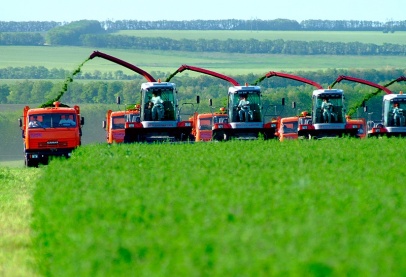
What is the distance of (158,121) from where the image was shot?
40219 mm

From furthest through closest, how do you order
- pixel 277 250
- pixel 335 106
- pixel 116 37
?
pixel 116 37
pixel 335 106
pixel 277 250

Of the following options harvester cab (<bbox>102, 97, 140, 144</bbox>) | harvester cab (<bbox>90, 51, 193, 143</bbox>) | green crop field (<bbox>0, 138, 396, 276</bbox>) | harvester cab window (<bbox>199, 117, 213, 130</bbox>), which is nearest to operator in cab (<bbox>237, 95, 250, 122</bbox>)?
harvester cab (<bbox>90, 51, 193, 143</bbox>)

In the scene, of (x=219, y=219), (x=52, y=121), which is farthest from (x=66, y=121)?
(x=219, y=219)

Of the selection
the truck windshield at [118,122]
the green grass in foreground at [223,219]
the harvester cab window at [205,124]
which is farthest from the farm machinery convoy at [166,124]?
the green grass in foreground at [223,219]

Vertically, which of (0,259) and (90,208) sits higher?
(90,208)

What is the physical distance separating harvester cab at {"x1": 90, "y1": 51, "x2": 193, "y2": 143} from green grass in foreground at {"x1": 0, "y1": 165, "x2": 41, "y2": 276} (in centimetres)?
753

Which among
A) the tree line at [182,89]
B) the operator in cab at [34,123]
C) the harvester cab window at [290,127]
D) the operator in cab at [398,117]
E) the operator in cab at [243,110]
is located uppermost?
the operator in cab at [243,110]

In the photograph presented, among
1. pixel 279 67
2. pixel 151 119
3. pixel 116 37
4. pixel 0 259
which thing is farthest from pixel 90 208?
pixel 116 37

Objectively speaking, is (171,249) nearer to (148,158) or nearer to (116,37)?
(148,158)

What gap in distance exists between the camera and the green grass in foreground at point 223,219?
9.55m

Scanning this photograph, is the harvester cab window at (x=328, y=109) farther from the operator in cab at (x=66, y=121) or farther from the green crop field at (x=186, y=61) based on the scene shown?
the green crop field at (x=186, y=61)

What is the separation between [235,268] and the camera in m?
9.19

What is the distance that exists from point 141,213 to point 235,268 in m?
3.88

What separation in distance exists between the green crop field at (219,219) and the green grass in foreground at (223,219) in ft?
0.06
